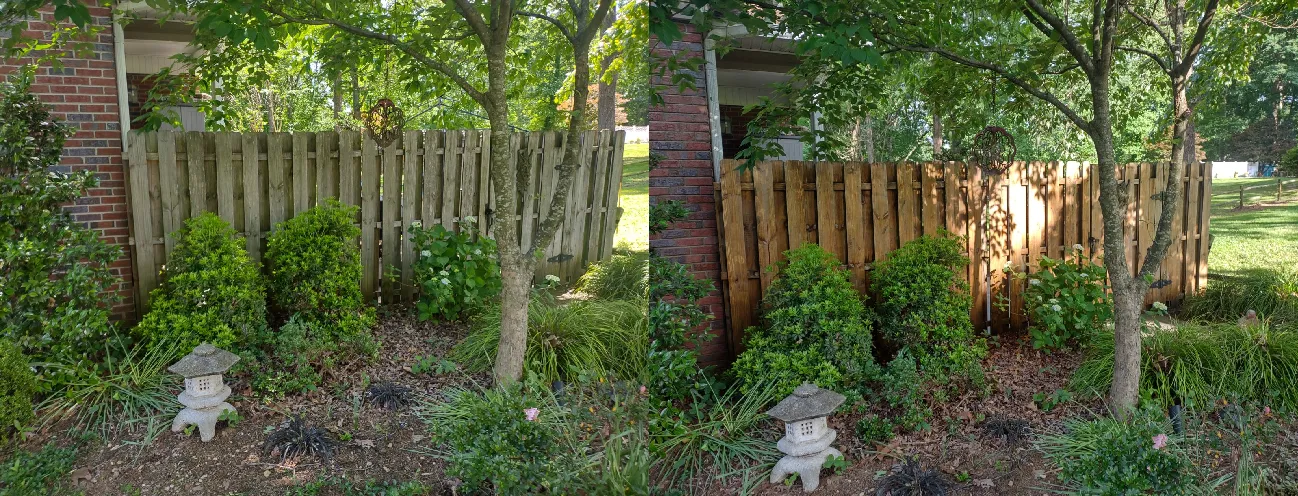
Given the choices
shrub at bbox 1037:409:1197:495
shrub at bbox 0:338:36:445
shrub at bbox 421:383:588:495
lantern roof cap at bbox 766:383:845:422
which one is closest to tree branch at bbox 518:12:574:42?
shrub at bbox 421:383:588:495

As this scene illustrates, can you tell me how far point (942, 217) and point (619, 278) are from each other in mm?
2061

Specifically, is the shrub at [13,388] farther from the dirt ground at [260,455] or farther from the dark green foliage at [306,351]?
the dark green foliage at [306,351]

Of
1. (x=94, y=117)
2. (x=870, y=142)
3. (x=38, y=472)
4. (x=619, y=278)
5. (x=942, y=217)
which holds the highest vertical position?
(x=870, y=142)

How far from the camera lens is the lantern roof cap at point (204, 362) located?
361 centimetres

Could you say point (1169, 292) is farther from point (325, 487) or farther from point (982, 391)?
point (325, 487)

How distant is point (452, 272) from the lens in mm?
4996

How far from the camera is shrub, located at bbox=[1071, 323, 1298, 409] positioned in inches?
151

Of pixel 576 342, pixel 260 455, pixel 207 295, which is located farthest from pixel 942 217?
pixel 207 295

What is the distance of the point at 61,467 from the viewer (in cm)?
333

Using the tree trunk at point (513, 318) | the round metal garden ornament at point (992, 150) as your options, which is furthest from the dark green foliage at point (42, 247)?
the round metal garden ornament at point (992, 150)

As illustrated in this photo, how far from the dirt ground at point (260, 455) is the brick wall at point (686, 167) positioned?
157 cm

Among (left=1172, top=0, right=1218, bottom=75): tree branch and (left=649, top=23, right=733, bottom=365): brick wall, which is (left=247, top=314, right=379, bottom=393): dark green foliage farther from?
(left=1172, top=0, right=1218, bottom=75): tree branch

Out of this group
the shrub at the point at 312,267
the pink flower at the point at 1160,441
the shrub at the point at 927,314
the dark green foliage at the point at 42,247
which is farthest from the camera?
the shrub at the point at 312,267

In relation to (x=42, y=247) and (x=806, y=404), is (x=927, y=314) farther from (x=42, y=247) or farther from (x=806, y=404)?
(x=42, y=247)
